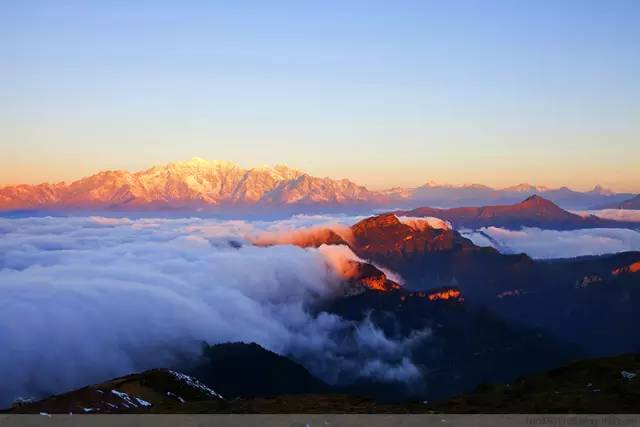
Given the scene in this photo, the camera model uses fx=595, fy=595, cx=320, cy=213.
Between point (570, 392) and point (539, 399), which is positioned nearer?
point (539, 399)

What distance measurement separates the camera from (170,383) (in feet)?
282

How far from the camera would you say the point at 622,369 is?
30.3 m

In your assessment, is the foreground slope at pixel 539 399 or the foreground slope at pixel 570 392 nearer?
the foreground slope at pixel 570 392

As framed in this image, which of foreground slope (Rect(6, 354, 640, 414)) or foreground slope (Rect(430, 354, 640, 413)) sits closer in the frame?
foreground slope (Rect(430, 354, 640, 413))
